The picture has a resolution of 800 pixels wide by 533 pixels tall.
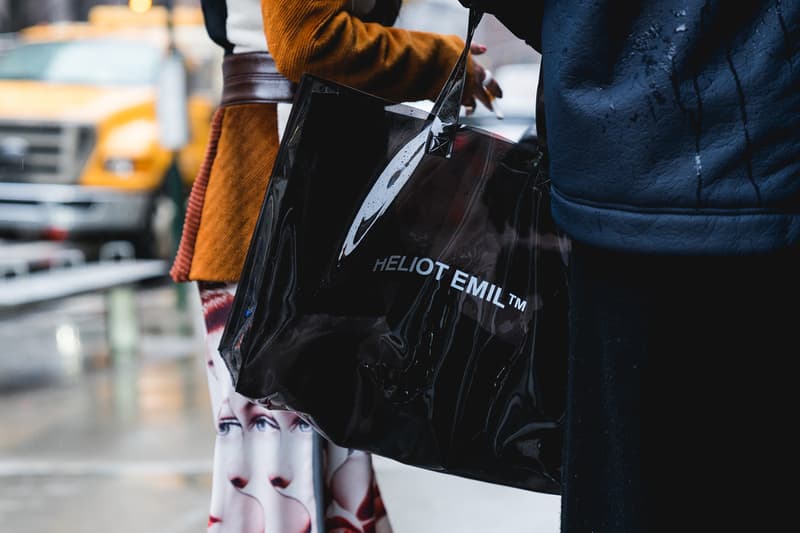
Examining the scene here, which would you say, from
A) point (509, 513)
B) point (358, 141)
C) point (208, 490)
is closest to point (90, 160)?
point (208, 490)

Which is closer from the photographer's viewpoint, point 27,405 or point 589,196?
point 589,196

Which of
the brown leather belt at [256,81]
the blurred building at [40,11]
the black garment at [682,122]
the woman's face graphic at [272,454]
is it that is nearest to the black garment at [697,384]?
the black garment at [682,122]

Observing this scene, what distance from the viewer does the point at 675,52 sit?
1.00m

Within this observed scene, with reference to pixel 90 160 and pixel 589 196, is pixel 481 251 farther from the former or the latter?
pixel 90 160

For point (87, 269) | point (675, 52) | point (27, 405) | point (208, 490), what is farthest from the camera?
point (87, 269)

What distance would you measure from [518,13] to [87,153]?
26.6 ft

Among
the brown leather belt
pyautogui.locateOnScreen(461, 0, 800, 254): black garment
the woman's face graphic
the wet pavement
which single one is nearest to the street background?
the wet pavement

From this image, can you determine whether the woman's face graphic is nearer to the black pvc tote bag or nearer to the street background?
the black pvc tote bag

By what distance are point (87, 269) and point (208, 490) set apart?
9.79 feet

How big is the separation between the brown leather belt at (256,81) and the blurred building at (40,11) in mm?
20164

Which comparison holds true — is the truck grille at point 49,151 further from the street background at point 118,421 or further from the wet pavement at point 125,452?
the wet pavement at point 125,452

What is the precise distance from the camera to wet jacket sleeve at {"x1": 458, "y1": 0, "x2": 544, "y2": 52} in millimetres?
1183

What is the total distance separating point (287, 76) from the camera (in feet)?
5.72

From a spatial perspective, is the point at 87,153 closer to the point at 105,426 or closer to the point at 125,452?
the point at 105,426
